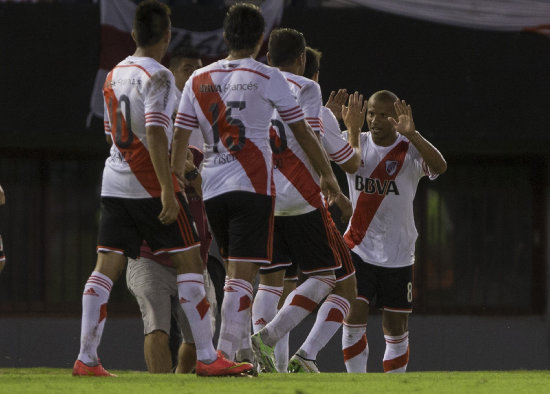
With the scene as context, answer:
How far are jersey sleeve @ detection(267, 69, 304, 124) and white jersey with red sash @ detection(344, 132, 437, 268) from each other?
8.28 feet

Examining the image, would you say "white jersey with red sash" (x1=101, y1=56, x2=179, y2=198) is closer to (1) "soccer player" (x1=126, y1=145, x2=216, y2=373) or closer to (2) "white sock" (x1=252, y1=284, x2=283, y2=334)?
(1) "soccer player" (x1=126, y1=145, x2=216, y2=373)

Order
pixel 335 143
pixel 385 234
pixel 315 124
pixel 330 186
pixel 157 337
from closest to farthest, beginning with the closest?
pixel 330 186 → pixel 315 124 → pixel 157 337 → pixel 335 143 → pixel 385 234

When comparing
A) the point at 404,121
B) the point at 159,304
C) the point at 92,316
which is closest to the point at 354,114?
the point at 404,121

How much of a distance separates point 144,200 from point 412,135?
A: 9.00 feet

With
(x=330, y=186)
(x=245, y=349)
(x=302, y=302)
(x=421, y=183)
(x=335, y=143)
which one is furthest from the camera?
(x=421, y=183)

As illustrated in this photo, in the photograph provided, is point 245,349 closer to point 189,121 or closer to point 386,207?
point 189,121

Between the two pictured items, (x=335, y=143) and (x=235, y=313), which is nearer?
(x=235, y=313)

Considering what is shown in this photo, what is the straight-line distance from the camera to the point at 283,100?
6676 mm

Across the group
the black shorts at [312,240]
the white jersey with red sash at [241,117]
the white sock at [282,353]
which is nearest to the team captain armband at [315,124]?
the black shorts at [312,240]

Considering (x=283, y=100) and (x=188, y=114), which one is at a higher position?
(x=283, y=100)

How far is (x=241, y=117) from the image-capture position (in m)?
6.70

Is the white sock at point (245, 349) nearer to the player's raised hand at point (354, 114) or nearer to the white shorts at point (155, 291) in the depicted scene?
the white shorts at point (155, 291)

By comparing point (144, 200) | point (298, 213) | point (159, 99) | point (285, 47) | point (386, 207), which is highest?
point (285, 47)

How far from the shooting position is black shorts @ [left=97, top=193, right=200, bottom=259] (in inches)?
261
